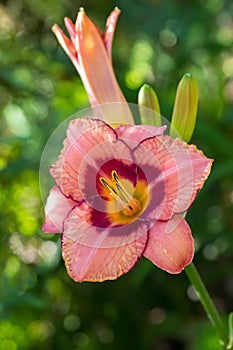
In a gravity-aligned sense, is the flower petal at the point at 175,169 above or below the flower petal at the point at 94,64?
below

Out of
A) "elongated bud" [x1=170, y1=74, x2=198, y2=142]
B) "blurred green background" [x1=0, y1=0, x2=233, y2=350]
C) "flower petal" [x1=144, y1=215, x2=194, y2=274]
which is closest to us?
"flower petal" [x1=144, y1=215, x2=194, y2=274]

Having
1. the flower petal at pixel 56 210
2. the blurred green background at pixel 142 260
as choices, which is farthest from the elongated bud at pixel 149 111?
the blurred green background at pixel 142 260

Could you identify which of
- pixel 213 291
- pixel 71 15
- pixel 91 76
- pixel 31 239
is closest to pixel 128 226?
pixel 91 76

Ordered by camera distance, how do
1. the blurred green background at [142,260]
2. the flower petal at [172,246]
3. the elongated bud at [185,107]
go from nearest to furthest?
1. the flower petal at [172,246]
2. the elongated bud at [185,107]
3. the blurred green background at [142,260]

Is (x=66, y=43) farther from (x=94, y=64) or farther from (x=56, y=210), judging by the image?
(x=56, y=210)

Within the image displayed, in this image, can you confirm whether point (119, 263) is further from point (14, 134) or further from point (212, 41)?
point (212, 41)

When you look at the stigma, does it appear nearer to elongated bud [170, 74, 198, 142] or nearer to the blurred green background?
elongated bud [170, 74, 198, 142]

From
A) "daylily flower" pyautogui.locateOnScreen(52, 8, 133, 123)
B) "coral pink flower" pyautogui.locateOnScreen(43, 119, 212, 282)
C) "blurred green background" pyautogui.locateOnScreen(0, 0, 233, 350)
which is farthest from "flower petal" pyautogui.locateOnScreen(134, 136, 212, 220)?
"blurred green background" pyautogui.locateOnScreen(0, 0, 233, 350)

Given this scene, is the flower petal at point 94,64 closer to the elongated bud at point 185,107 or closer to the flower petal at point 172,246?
the elongated bud at point 185,107
